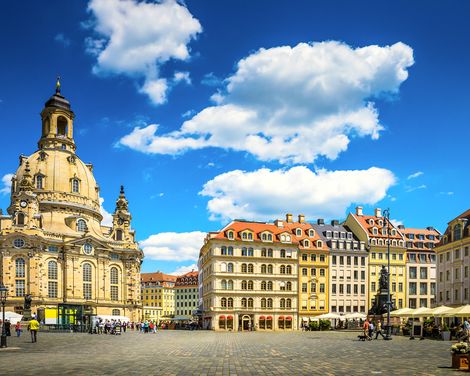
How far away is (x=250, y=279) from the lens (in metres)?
92.1

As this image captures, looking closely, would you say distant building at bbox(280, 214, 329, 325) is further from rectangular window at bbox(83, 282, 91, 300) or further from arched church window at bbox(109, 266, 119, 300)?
rectangular window at bbox(83, 282, 91, 300)

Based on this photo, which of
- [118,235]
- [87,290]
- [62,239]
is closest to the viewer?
[62,239]

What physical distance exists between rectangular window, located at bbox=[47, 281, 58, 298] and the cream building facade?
32.5 metres

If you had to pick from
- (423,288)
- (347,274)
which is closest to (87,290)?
(347,274)

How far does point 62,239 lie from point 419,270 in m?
75.0

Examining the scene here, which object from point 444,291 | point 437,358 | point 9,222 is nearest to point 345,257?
point 444,291

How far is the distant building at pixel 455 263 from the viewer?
68250mm

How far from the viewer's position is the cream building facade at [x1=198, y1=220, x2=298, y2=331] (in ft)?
295

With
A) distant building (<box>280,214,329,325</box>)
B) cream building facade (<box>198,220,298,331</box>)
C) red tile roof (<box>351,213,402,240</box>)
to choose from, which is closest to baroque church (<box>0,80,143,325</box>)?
cream building facade (<box>198,220,298,331</box>)

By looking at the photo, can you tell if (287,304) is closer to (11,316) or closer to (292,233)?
(292,233)

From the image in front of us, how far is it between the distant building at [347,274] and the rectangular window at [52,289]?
56.2 m

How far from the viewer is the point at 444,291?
74.0 meters

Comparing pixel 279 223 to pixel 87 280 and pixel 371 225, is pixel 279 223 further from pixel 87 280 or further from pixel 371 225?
pixel 87 280

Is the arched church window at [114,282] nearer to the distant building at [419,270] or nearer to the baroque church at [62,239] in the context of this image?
the baroque church at [62,239]
